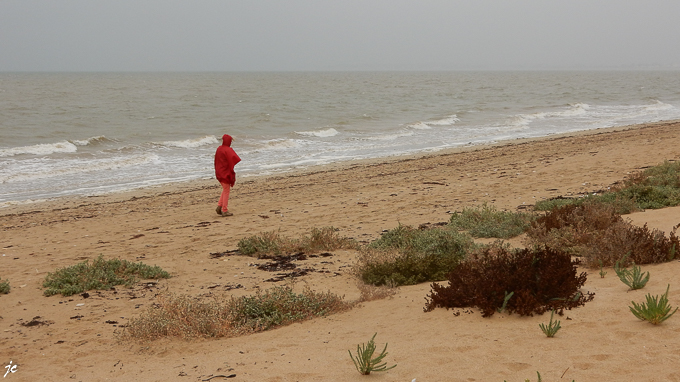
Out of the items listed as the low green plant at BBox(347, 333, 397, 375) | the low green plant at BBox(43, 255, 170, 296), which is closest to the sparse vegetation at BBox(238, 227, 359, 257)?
the low green plant at BBox(43, 255, 170, 296)

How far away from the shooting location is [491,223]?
7930 mm

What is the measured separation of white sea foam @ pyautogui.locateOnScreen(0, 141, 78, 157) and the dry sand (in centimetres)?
942

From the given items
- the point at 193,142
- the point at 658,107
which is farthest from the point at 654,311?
the point at 658,107

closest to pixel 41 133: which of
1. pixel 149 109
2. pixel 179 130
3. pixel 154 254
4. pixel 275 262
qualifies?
pixel 179 130

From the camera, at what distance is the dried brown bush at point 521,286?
14.3 ft

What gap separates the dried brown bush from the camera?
437 cm

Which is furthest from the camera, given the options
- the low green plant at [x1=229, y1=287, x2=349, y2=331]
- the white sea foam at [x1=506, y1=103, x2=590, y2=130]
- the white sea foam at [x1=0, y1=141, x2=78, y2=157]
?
the white sea foam at [x1=506, y1=103, x2=590, y2=130]

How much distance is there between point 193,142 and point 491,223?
19.1m

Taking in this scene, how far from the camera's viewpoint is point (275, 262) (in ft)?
24.1

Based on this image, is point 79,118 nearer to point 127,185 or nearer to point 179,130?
point 179,130

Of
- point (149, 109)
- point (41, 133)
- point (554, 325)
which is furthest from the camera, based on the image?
point (149, 109)

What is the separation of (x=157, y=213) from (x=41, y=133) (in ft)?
58.2

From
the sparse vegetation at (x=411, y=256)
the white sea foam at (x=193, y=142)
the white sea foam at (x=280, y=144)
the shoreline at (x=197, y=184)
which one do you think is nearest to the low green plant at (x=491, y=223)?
Answer: the sparse vegetation at (x=411, y=256)

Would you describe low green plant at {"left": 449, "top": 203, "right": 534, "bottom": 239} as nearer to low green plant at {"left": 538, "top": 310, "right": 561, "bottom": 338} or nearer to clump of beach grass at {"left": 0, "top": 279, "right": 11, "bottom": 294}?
low green plant at {"left": 538, "top": 310, "right": 561, "bottom": 338}
